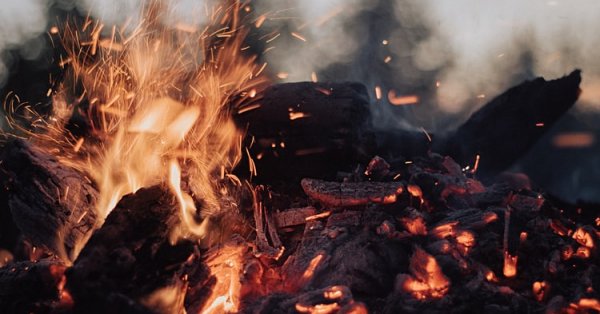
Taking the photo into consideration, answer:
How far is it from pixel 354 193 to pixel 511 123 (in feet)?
15.3

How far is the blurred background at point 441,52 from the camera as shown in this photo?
7.85 meters

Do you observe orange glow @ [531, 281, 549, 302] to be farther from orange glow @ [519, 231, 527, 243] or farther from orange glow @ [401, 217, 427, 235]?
orange glow @ [401, 217, 427, 235]

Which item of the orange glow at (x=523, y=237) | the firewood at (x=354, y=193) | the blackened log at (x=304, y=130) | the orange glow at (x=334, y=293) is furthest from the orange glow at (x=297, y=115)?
the orange glow at (x=523, y=237)

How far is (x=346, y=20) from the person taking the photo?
418 inches

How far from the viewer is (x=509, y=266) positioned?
14.4 ft

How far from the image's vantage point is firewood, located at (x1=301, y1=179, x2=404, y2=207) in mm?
5148

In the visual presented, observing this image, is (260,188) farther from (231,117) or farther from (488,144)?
(488,144)

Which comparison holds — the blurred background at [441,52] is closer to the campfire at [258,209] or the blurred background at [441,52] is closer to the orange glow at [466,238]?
the campfire at [258,209]

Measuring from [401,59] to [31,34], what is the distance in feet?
58.1

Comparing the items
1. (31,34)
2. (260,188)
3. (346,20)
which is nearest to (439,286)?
(260,188)

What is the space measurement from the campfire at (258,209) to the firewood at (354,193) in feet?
0.08

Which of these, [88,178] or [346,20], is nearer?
[88,178]

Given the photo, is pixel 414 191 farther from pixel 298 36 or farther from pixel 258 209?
pixel 298 36

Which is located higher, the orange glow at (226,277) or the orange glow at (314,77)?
the orange glow at (314,77)
